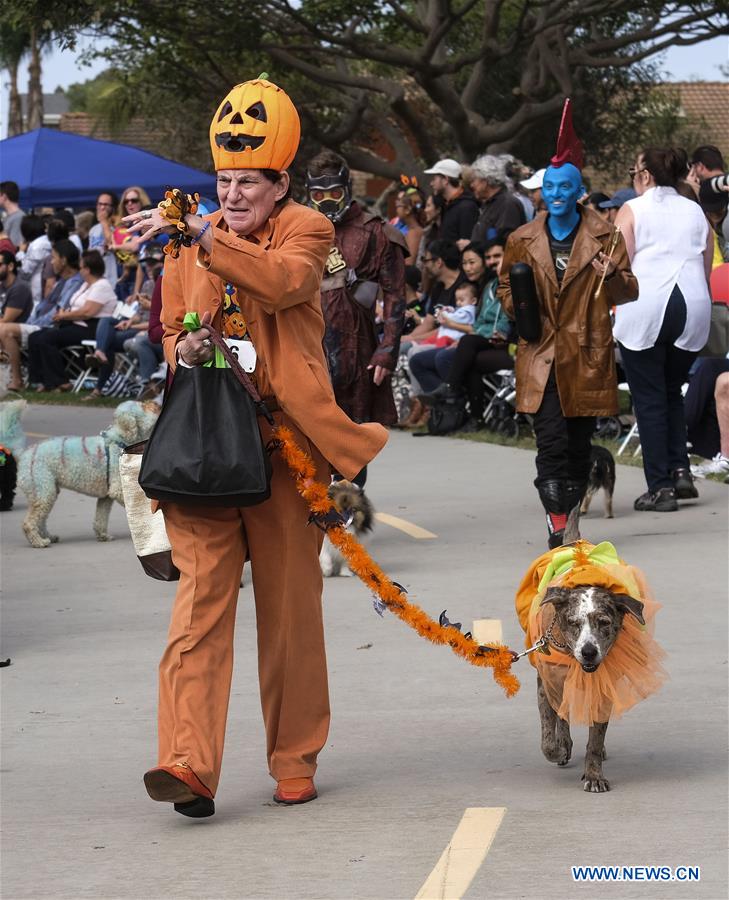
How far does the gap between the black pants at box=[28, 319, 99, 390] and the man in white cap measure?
4914mm

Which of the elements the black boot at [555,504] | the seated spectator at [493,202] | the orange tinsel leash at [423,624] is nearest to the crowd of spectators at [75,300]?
the seated spectator at [493,202]

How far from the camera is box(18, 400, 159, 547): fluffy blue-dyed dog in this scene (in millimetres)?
10328

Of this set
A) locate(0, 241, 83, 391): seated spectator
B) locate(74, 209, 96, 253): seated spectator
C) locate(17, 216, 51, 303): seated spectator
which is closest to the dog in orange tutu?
locate(0, 241, 83, 391): seated spectator

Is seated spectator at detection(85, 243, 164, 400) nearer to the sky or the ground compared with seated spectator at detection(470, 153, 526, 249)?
nearer to the ground

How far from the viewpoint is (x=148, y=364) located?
61.3 feet

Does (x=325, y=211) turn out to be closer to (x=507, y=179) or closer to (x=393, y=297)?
(x=393, y=297)

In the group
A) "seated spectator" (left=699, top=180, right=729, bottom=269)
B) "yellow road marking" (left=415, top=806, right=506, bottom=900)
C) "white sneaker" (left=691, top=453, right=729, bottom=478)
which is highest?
"seated spectator" (left=699, top=180, right=729, bottom=269)

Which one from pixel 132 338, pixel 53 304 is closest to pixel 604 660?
pixel 132 338

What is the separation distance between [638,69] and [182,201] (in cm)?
3449

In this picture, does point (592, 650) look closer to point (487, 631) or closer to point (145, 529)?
point (487, 631)

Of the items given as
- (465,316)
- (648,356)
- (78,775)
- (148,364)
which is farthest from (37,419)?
(78,775)

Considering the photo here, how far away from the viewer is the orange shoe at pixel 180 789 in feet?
15.8

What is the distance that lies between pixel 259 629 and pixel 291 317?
3.27 ft

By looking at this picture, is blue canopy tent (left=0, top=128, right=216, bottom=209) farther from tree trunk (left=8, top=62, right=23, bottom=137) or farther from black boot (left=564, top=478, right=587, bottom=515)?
tree trunk (left=8, top=62, right=23, bottom=137)
